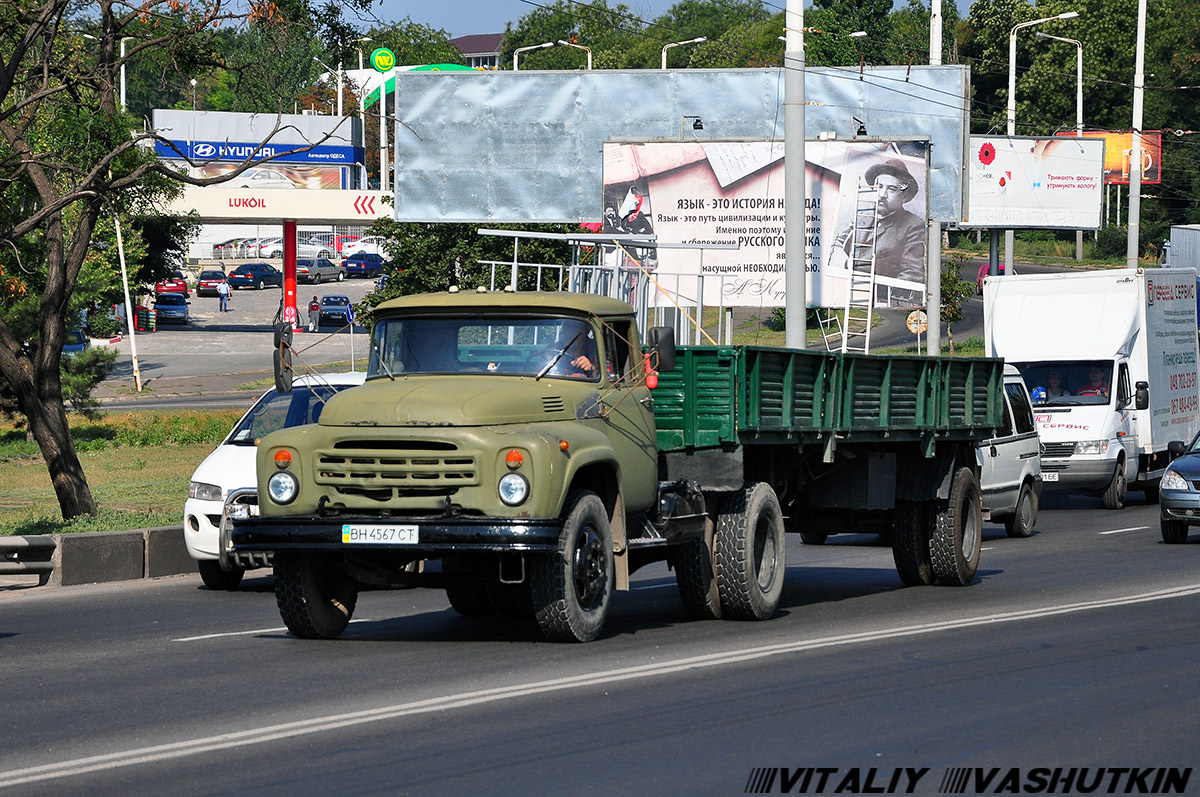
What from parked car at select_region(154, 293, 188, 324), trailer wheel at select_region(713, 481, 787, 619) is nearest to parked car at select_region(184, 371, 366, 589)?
trailer wheel at select_region(713, 481, 787, 619)

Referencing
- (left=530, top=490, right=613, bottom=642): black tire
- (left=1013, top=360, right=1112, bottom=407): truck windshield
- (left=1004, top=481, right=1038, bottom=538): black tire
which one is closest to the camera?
(left=530, top=490, right=613, bottom=642): black tire

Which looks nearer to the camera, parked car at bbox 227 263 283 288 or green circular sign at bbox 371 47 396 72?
green circular sign at bbox 371 47 396 72

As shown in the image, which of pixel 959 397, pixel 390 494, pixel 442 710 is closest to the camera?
pixel 442 710

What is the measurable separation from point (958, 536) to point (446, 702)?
7.42 meters

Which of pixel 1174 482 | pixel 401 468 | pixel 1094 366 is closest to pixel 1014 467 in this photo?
pixel 1174 482

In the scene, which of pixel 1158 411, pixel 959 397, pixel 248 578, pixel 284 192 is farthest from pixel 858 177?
pixel 284 192

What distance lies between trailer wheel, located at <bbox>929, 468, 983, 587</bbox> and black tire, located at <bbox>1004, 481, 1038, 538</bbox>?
5.81 metres

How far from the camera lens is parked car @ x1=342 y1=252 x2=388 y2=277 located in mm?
96250

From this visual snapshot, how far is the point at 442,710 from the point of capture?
7.80m

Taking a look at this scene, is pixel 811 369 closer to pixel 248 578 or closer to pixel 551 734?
pixel 551 734

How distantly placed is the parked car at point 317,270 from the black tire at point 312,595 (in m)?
83.6

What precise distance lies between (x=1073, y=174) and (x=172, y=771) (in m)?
48.4

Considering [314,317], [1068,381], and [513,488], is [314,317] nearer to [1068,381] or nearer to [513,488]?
[1068,381]

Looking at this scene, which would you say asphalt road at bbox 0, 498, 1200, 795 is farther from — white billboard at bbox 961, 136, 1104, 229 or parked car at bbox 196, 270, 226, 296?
parked car at bbox 196, 270, 226, 296
